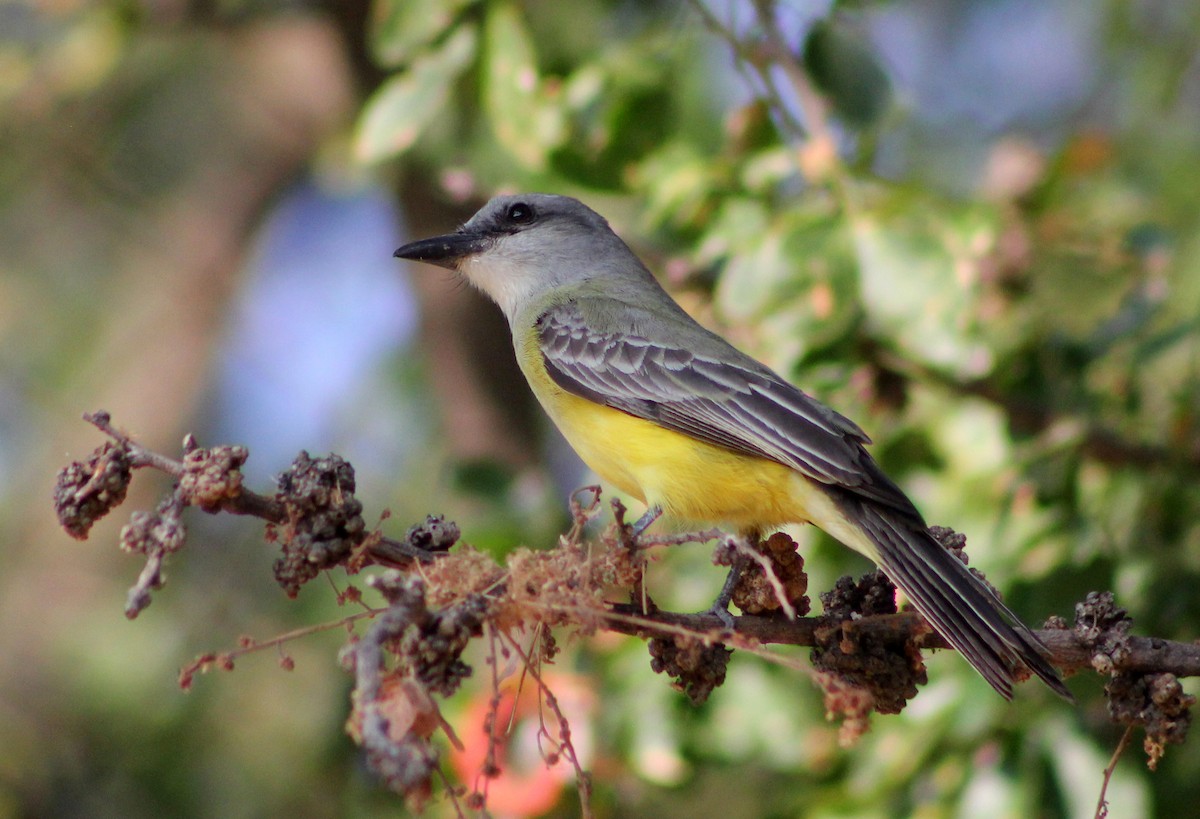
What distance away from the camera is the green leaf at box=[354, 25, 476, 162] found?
4.51 metres

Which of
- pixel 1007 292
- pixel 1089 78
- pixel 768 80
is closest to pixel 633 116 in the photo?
pixel 768 80

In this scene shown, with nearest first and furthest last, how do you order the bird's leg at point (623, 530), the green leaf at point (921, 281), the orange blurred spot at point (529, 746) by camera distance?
the bird's leg at point (623, 530) → the green leaf at point (921, 281) → the orange blurred spot at point (529, 746)

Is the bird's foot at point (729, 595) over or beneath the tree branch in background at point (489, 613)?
over

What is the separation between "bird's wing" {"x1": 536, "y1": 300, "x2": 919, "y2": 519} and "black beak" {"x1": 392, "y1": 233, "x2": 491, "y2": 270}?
1.85 ft

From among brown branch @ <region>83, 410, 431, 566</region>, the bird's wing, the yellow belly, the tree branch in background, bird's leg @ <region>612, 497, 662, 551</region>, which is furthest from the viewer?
the yellow belly

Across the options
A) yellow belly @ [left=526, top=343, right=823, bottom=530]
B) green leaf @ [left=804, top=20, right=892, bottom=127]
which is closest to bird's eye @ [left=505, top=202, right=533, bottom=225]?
green leaf @ [left=804, top=20, right=892, bottom=127]

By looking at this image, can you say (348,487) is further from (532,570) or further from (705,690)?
(705,690)

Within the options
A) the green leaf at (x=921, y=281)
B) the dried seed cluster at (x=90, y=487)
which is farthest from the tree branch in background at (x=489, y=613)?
the green leaf at (x=921, y=281)

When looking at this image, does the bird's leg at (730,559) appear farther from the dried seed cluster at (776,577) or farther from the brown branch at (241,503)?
the brown branch at (241,503)

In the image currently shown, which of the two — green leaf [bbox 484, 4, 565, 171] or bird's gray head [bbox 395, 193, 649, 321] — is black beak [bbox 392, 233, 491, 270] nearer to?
bird's gray head [bbox 395, 193, 649, 321]

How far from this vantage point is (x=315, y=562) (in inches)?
95.4

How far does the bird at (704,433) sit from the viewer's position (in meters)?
3.10

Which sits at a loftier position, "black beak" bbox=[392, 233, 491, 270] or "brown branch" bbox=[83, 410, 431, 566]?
"black beak" bbox=[392, 233, 491, 270]

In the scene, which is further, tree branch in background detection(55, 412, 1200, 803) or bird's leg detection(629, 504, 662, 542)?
bird's leg detection(629, 504, 662, 542)
